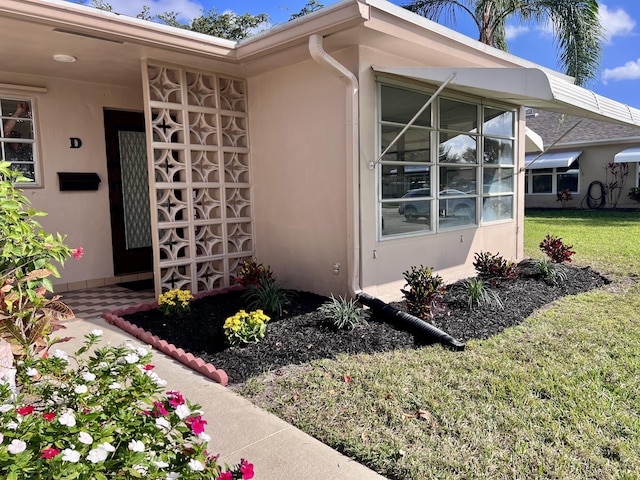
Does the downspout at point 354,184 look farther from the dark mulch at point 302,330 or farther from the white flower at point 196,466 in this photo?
the white flower at point 196,466

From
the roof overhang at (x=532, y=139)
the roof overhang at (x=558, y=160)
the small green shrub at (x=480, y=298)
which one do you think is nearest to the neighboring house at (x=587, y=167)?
the roof overhang at (x=558, y=160)

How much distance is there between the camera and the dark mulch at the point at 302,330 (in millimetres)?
4148

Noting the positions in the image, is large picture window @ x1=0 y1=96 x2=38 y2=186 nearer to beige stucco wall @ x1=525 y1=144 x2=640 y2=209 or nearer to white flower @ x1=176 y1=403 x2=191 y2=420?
white flower @ x1=176 y1=403 x2=191 y2=420

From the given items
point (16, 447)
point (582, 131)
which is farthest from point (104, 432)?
point (582, 131)

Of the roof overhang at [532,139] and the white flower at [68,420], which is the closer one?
the white flower at [68,420]

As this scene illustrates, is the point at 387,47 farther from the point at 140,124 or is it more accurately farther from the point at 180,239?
the point at 140,124

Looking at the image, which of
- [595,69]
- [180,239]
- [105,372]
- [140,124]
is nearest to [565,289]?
[180,239]

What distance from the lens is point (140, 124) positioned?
7.45m

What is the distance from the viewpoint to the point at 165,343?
4441 millimetres

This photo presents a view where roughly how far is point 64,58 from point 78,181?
71.7 inches

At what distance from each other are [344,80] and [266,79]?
1578 millimetres

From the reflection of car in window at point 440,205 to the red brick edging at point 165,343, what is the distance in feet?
8.69

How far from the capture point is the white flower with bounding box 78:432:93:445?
148 cm

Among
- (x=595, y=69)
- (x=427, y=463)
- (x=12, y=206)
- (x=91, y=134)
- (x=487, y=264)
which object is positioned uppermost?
(x=595, y=69)
